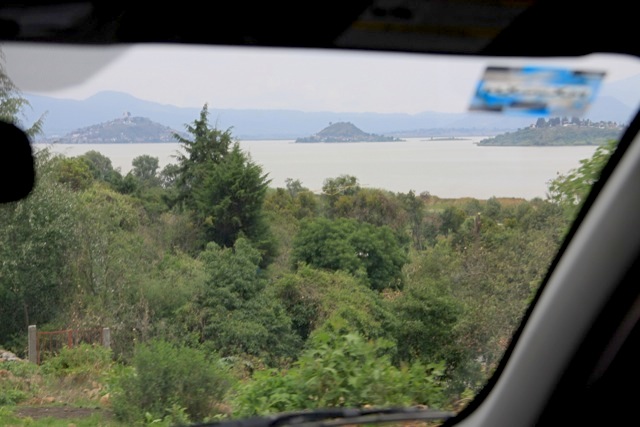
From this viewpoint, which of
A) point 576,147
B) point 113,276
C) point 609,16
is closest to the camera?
point 609,16

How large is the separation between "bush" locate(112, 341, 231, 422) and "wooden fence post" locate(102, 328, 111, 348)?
0.39ft

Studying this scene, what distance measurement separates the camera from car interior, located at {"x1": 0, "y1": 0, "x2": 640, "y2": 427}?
2498 millimetres

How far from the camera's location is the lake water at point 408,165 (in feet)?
11.0

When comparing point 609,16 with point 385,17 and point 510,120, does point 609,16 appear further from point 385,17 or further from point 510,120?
point 385,17

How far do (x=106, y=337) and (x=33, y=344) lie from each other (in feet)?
0.91

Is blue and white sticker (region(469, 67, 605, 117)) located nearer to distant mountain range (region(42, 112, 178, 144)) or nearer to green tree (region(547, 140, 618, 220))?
green tree (region(547, 140, 618, 220))

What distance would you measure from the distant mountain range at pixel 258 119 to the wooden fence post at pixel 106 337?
85 centimetres

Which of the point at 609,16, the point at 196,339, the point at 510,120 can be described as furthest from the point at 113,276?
the point at 609,16

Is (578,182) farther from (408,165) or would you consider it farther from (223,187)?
(223,187)

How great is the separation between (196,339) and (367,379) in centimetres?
71

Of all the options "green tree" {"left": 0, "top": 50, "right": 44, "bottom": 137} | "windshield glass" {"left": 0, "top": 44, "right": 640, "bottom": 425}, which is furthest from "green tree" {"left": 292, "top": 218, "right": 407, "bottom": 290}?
"green tree" {"left": 0, "top": 50, "right": 44, "bottom": 137}

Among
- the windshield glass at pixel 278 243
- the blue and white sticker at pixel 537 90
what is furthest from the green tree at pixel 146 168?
the blue and white sticker at pixel 537 90

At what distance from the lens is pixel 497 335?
3.13 m

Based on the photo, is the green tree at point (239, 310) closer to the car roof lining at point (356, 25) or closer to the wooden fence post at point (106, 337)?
the wooden fence post at point (106, 337)
